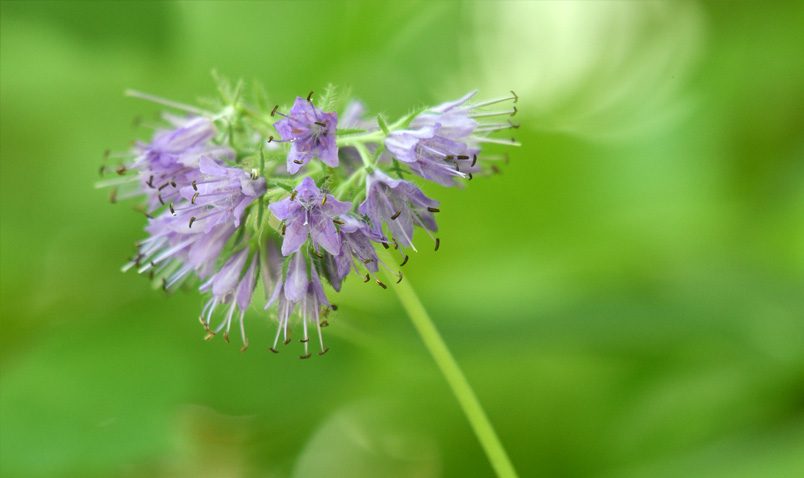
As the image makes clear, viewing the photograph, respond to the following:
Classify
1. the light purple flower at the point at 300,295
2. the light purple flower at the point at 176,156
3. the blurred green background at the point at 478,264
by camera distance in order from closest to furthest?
the light purple flower at the point at 300,295 < the light purple flower at the point at 176,156 < the blurred green background at the point at 478,264

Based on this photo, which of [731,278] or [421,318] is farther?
[731,278]

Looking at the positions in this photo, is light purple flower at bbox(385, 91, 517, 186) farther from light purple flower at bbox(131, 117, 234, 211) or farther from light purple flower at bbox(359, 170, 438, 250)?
light purple flower at bbox(131, 117, 234, 211)

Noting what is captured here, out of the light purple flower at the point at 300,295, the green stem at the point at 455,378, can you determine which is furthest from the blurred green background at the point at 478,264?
the light purple flower at the point at 300,295

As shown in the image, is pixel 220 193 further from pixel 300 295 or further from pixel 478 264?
pixel 478 264

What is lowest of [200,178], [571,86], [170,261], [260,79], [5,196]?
[200,178]

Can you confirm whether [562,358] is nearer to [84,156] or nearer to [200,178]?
[200,178]

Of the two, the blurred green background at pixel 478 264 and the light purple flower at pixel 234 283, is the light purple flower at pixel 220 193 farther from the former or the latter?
the blurred green background at pixel 478 264

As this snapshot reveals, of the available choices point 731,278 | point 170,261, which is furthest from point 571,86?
point 170,261
